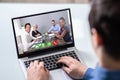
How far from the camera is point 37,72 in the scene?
3.70 feet

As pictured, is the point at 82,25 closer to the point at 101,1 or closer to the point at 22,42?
the point at 22,42

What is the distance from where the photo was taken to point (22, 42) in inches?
47.2

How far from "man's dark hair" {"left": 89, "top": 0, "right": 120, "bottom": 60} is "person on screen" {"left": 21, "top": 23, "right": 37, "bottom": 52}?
508mm

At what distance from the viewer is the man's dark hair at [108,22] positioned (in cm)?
68

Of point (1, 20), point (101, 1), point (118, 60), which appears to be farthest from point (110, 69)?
point (1, 20)

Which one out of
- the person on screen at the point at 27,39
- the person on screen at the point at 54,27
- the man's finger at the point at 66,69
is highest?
the person on screen at the point at 54,27

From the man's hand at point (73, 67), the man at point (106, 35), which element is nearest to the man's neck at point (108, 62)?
the man at point (106, 35)

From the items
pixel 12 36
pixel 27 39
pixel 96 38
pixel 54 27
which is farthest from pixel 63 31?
pixel 96 38

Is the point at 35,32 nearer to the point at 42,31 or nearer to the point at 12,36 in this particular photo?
the point at 42,31

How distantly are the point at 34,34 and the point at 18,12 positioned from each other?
1.02 feet

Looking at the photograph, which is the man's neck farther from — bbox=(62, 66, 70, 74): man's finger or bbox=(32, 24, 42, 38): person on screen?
bbox=(32, 24, 42, 38): person on screen

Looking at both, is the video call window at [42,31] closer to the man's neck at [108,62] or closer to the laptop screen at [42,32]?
the laptop screen at [42,32]

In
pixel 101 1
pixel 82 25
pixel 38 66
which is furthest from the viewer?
pixel 82 25

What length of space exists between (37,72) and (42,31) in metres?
0.20
